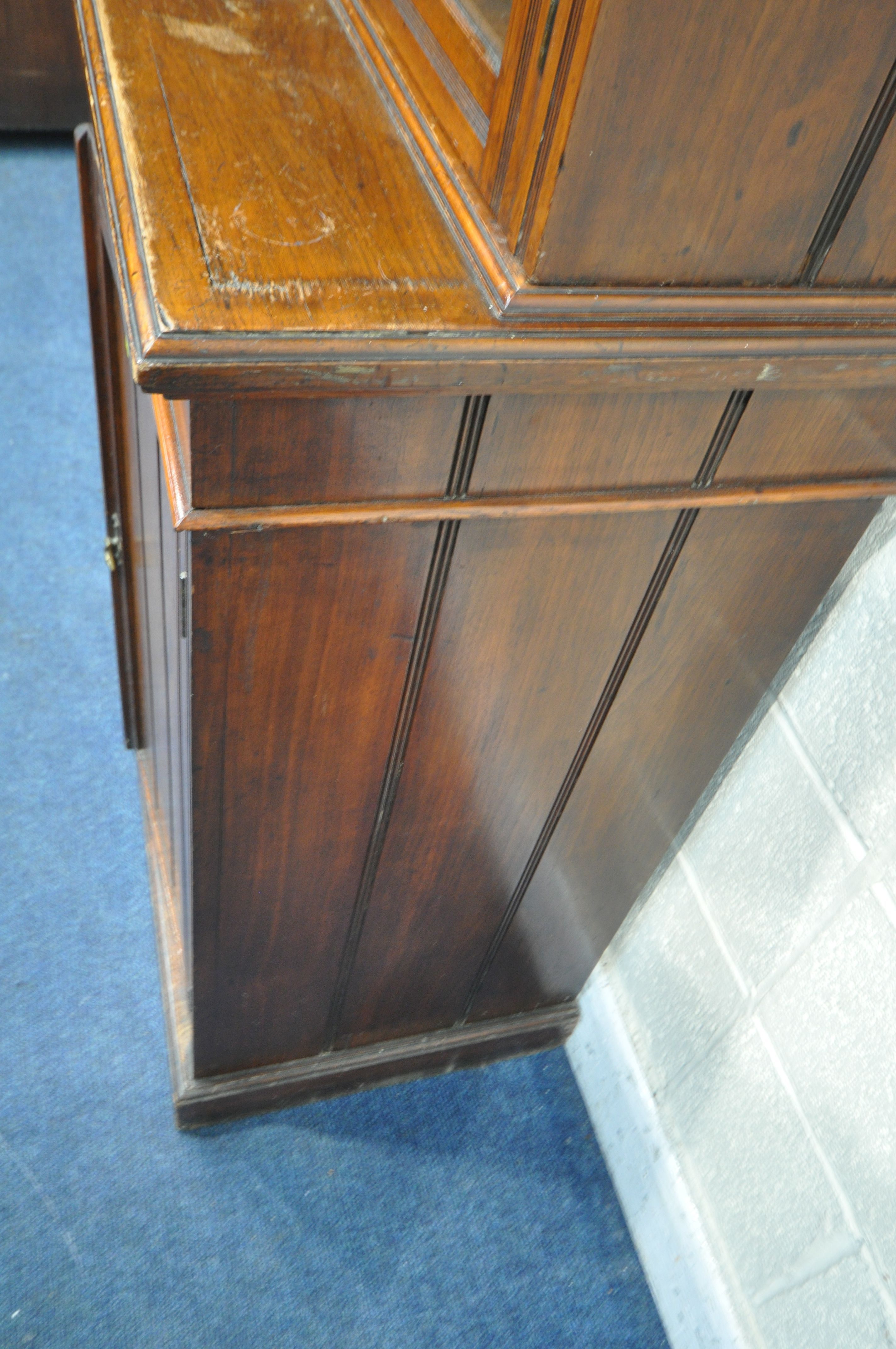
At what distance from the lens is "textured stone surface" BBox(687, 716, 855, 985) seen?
1053mm

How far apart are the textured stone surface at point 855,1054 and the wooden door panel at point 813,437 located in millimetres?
436

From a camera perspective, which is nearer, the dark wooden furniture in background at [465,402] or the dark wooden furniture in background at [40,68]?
the dark wooden furniture in background at [465,402]

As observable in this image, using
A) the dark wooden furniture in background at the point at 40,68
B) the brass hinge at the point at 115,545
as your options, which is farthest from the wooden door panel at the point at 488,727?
the dark wooden furniture in background at the point at 40,68

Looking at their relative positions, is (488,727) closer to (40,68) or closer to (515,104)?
(515,104)

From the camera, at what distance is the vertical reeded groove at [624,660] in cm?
80

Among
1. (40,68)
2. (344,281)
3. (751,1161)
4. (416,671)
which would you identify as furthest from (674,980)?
(40,68)

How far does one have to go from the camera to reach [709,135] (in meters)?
0.62

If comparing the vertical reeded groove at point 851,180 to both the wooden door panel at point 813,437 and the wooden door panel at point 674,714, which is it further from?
the wooden door panel at point 674,714

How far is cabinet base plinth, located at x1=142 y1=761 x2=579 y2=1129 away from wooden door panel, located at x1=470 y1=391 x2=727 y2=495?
883 mm

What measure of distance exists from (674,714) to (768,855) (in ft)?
0.66

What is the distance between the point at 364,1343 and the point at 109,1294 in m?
0.34

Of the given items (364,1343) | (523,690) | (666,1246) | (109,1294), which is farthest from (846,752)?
(109,1294)

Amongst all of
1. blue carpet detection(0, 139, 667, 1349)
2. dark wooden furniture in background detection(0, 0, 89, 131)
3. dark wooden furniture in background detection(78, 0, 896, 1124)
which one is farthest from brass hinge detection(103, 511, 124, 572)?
dark wooden furniture in background detection(0, 0, 89, 131)

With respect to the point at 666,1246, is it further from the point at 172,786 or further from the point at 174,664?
the point at 174,664
